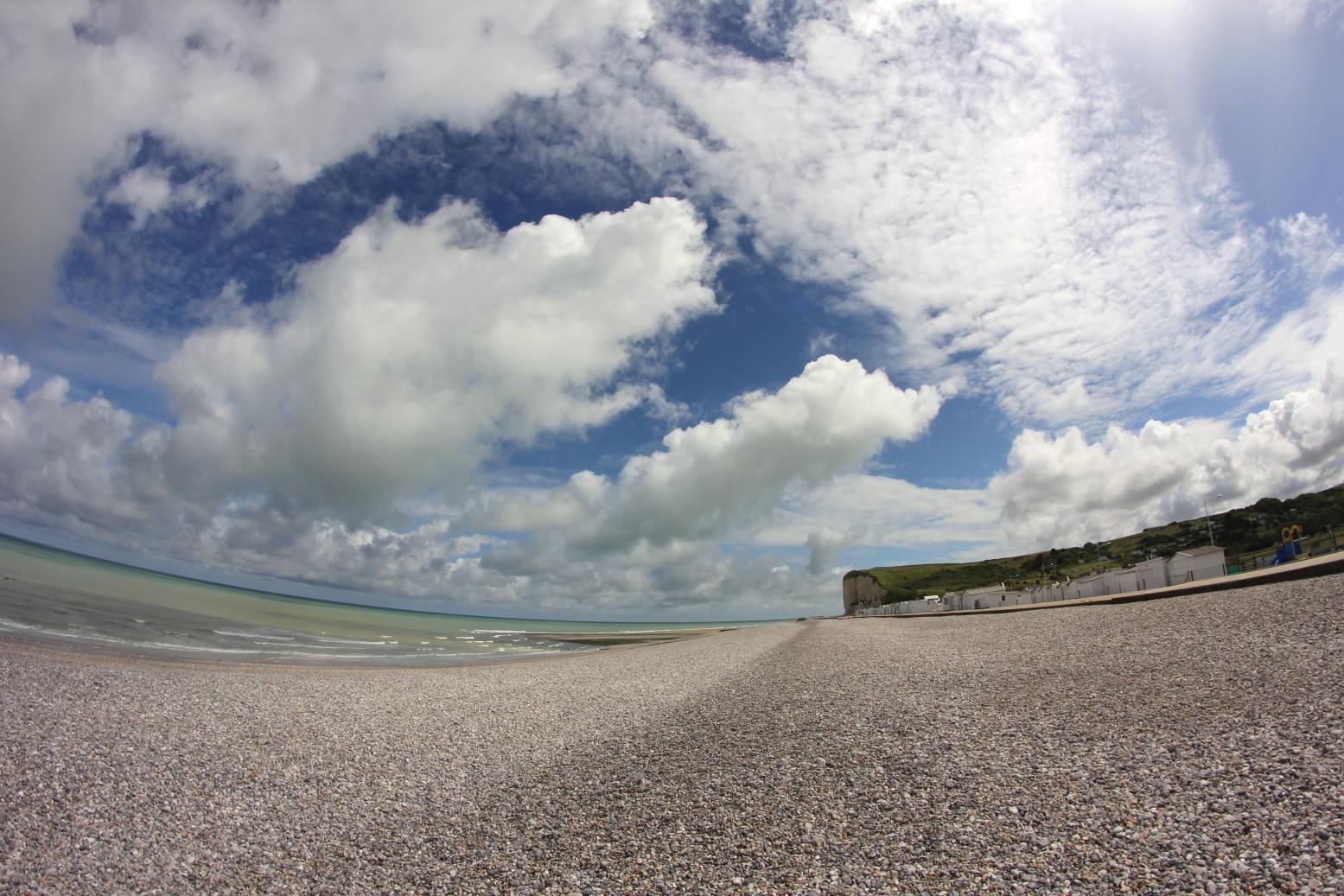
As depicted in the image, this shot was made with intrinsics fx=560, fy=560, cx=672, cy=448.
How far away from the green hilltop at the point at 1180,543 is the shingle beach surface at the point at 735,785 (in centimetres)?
5482

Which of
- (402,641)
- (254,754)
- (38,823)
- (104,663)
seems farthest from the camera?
(402,641)

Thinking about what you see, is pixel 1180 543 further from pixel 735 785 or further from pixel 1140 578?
pixel 735 785

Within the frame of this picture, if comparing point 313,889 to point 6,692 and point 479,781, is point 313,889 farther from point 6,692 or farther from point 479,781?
point 6,692

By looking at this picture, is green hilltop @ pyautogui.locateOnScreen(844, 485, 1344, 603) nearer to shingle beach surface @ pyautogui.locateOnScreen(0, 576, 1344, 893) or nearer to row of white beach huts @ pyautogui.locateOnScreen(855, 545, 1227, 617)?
row of white beach huts @ pyautogui.locateOnScreen(855, 545, 1227, 617)

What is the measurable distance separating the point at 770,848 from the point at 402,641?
4345 centimetres

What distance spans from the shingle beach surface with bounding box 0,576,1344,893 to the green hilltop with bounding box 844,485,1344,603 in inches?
2158

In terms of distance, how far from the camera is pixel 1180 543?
10038cm

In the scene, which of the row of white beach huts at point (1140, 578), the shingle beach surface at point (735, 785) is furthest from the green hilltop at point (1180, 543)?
the shingle beach surface at point (735, 785)

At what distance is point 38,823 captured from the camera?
596cm

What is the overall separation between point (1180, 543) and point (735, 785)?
130656mm

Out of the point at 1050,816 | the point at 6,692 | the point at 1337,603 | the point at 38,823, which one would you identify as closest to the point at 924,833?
the point at 1050,816

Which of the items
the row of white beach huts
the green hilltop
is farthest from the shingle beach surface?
the green hilltop

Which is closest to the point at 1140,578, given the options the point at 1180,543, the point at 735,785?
the point at 735,785

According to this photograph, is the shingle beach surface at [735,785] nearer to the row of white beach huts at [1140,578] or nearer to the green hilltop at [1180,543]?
the row of white beach huts at [1140,578]
